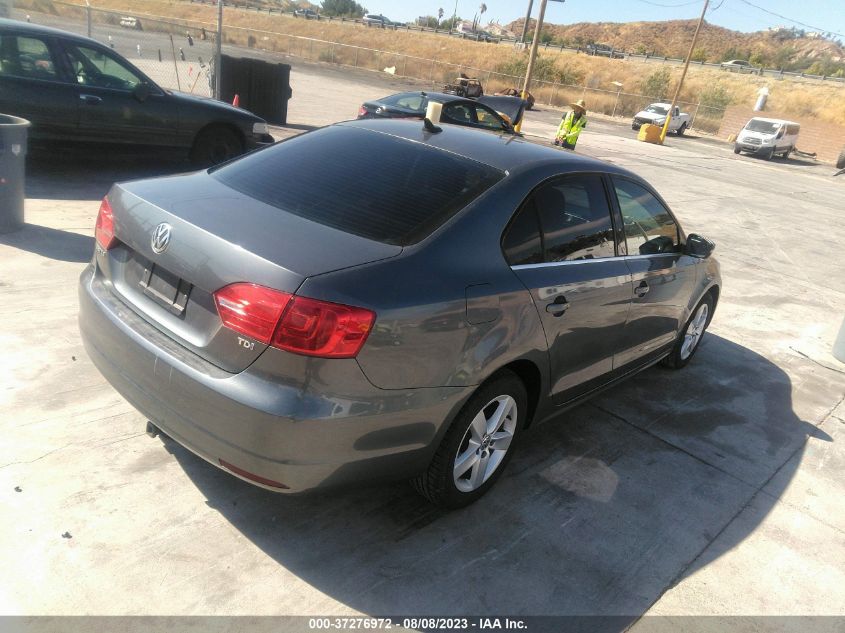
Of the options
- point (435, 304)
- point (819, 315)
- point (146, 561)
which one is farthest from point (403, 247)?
point (819, 315)

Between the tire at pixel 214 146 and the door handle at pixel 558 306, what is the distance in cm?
669

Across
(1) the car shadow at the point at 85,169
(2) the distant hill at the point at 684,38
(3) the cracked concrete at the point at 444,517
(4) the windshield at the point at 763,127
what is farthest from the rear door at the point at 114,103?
(2) the distant hill at the point at 684,38

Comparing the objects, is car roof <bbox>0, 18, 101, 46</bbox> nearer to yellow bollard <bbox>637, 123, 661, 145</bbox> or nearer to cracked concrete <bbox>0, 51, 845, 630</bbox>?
cracked concrete <bbox>0, 51, 845, 630</bbox>

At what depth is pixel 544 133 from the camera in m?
26.9

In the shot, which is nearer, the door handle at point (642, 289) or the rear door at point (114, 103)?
the door handle at point (642, 289)

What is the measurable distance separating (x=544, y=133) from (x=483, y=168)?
81.6 ft

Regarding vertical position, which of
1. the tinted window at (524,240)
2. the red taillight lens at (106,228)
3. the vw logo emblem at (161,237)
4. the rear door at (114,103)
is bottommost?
the rear door at (114,103)

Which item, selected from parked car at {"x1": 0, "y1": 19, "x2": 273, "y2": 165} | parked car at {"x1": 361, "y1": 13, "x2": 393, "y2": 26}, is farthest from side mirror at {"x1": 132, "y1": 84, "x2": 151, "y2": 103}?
parked car at {"x1": 361, "y1": 13, "x2": 393, "y2": 26}

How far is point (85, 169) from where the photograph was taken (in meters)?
8.86

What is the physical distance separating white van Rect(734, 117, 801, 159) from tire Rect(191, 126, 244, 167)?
31.6 meters

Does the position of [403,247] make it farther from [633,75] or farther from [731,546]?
[633,75]

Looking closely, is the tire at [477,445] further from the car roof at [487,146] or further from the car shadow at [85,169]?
the car shadow at [85,169]

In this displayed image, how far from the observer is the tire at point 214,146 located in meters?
8.91

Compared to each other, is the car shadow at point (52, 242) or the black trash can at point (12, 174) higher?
the black trash can at point (12, 174)
